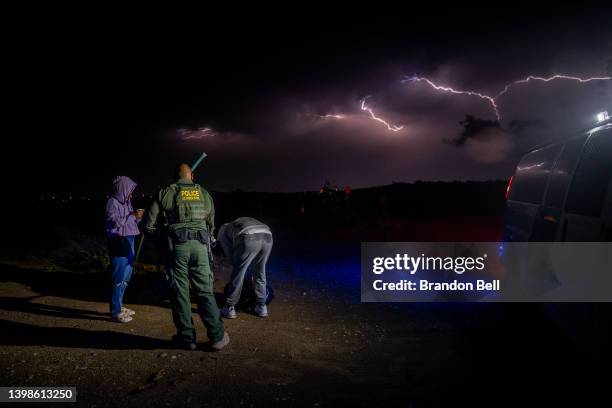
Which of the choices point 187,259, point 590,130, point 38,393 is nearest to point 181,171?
point 187,259

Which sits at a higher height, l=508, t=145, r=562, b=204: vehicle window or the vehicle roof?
the vehicle roof

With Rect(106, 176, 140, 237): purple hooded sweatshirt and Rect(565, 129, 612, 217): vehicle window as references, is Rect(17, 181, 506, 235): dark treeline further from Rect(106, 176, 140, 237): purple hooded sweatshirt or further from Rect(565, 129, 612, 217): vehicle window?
Rect(565, 129, 612, 217): vehicle window

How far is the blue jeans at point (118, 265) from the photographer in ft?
18.4

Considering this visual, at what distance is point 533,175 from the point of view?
5.55 meters

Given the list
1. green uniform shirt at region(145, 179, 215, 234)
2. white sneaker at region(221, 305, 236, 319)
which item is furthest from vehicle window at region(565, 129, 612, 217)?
white sneaker at region(221, 305, 236, 319)

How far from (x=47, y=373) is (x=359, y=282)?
5715mm

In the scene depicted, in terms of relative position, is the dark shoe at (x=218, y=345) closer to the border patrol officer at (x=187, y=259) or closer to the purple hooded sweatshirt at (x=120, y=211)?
the border patrol officer at (x=187, y=259)

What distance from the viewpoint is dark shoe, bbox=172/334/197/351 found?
15.0ft

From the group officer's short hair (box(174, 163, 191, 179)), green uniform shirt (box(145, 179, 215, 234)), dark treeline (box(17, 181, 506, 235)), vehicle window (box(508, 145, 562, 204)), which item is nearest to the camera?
green uniform shirt (box(145, 179, 215, 234))

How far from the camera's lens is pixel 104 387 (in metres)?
3.70

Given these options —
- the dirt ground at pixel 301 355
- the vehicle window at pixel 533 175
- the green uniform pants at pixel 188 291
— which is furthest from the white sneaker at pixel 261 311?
the vehicle window at pixel 533 175

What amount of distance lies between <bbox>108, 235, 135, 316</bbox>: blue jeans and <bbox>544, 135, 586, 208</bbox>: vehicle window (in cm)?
512

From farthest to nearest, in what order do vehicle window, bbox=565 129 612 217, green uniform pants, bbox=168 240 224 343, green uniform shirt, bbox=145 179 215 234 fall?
green uniform shirt, bbox=145 179 215 234 → green uniform pants, bbox=168 240 224 343 → vehicle window, bbox=565 129 612 217

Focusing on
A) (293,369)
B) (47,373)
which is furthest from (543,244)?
(47,373)
